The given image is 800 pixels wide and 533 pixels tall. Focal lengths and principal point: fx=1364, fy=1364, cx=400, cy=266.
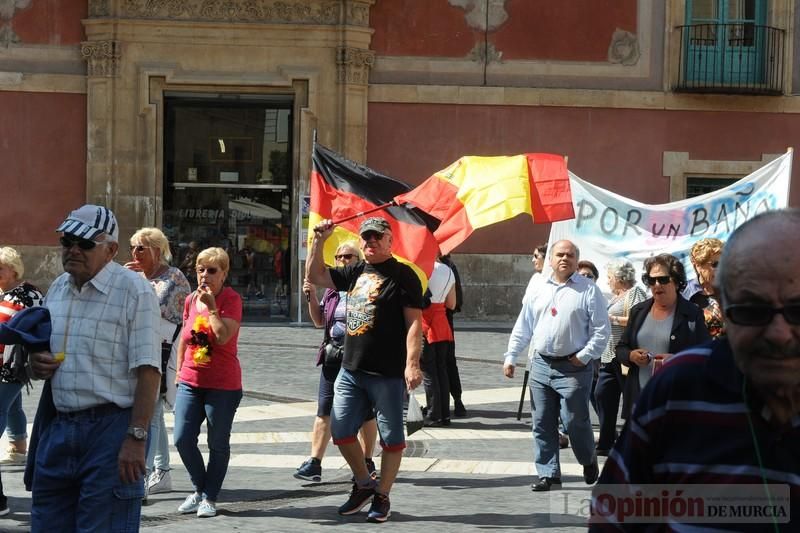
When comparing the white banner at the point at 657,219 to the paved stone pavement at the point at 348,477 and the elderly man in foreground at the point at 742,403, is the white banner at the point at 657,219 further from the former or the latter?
the elderly man in foreground at the point at 742,403

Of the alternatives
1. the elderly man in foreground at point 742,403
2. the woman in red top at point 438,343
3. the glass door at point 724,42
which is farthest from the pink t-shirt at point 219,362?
the glass door at point 724,42

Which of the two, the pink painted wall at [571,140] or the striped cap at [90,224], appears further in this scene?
the pink painted wall at [571,140]

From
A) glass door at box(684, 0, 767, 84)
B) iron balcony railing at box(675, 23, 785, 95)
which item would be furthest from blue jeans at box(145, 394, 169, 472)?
glass door at box(684, 0, 767, 84)

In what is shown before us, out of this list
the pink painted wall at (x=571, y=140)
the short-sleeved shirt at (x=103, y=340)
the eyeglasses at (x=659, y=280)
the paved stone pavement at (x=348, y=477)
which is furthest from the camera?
the pink painted wall at (x=571, y=140)

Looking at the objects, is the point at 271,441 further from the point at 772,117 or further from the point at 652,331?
the point at 772,117

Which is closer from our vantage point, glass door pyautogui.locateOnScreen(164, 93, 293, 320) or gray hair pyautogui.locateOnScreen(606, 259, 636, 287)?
gray hair pyautogui.locateOnScreen(606, 259, 636, 287)

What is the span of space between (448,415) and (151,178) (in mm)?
12422

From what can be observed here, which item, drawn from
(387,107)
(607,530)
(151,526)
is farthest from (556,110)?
(607,530)

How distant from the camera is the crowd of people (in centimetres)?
274

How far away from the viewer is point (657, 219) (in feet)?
42.4

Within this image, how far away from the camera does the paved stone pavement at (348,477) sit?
784 cm

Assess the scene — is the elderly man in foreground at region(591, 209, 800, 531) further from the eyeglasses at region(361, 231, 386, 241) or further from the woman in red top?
the woman in red top

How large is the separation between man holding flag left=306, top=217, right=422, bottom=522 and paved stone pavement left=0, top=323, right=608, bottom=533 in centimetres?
31

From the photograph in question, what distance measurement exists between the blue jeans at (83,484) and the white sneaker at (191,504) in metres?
2.89
